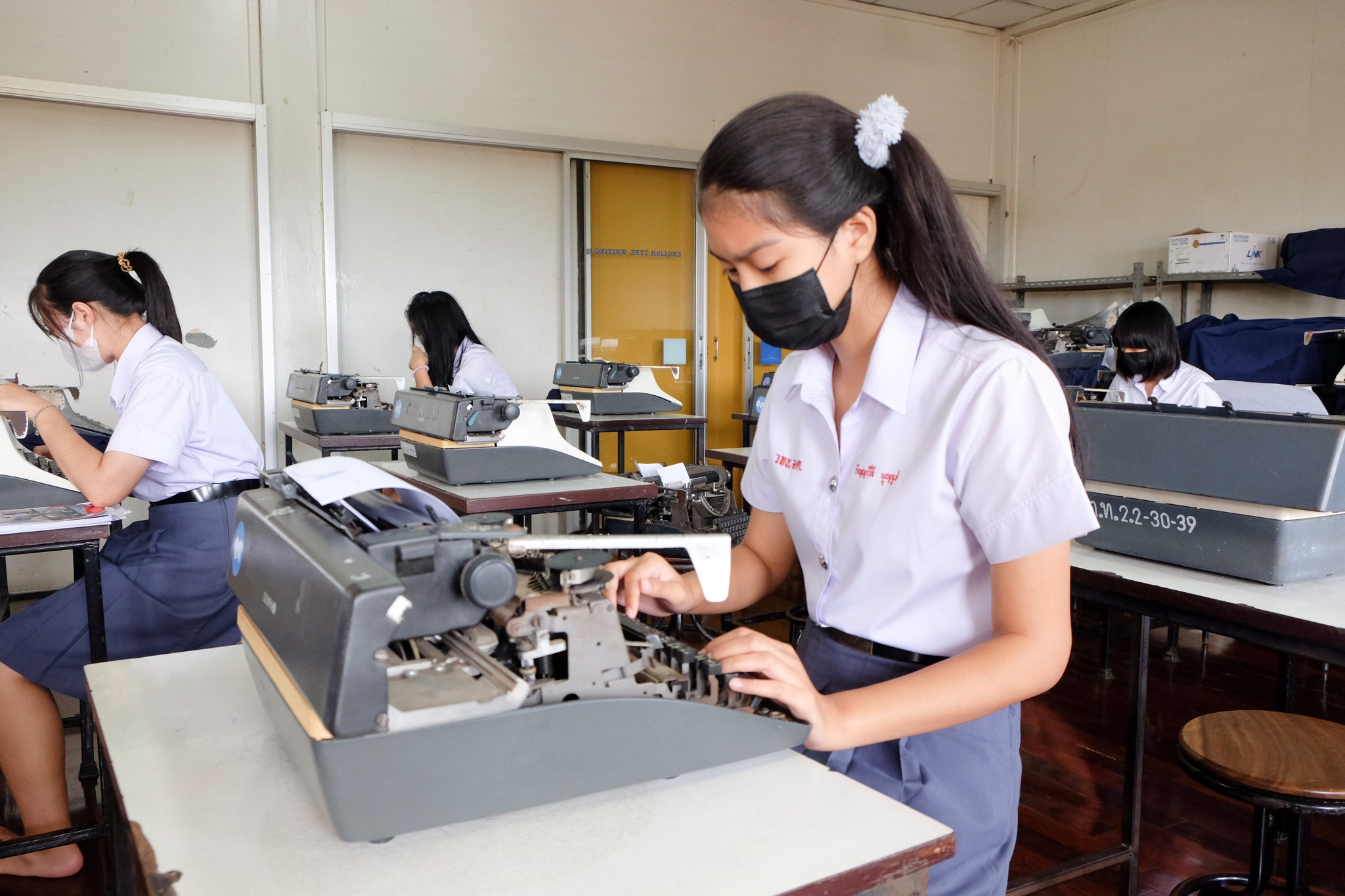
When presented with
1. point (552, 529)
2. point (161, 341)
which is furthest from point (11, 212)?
point (552, 529)

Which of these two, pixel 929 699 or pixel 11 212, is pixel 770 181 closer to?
pixel 929 699

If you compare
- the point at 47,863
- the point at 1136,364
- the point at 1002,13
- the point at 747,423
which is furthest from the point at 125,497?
the point at 1002,13

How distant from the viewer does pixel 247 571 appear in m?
0.96

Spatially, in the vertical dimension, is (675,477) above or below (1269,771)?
above

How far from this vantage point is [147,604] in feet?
6.49

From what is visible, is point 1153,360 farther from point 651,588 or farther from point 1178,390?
point 651,588

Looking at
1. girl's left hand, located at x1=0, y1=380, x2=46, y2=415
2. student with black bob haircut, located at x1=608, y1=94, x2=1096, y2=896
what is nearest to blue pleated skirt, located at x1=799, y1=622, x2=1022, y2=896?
student with black bob haircut, located at x1=608, y1=94, x2=1096, y2=896

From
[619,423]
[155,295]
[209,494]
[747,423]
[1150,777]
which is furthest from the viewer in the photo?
[747,423]

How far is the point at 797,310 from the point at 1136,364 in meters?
3.08

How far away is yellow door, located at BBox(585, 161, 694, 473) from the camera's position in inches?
214

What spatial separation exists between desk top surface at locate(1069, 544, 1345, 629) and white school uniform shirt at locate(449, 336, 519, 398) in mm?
2996

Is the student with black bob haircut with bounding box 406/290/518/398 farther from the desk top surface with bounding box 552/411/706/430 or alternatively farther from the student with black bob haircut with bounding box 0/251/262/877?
the student with black bob haircut with bounding box 0/251/262/877

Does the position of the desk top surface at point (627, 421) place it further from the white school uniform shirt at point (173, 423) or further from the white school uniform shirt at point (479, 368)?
the white school uniform shirt at point (173, 423)

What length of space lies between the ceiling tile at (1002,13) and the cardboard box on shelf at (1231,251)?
6.67 feet
